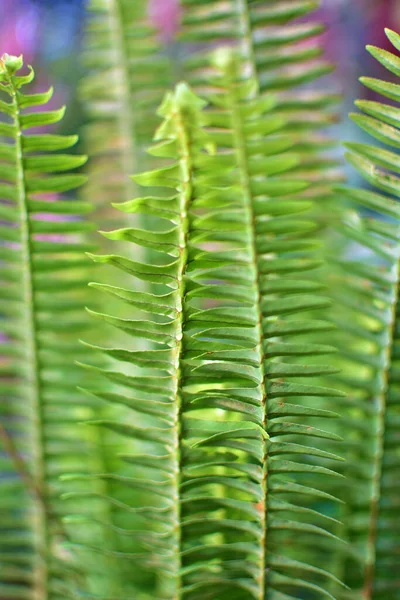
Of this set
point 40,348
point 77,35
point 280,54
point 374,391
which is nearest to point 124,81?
point 280,54

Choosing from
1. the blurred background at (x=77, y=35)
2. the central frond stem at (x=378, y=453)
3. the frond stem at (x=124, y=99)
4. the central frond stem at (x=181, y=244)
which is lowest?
the central frond stem at (x=378, y=453)

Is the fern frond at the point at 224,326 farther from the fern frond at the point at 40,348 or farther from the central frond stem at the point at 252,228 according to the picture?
the fern frond at the point at 40,348

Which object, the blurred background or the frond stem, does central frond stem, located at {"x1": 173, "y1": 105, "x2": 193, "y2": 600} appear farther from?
the blurred background

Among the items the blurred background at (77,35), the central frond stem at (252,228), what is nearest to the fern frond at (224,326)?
the central frond stem at (252,228)

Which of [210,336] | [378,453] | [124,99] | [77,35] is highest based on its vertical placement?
[77,35]

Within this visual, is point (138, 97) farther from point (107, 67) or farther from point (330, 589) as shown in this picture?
point (330, 589)

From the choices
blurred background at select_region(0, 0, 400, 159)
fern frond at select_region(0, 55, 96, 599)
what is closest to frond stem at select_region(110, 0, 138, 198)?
fern frond at select_region(0, 55, 96, 599)

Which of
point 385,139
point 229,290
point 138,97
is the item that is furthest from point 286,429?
point 138,97

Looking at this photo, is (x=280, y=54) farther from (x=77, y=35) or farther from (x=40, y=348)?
(x=77, y=35)
